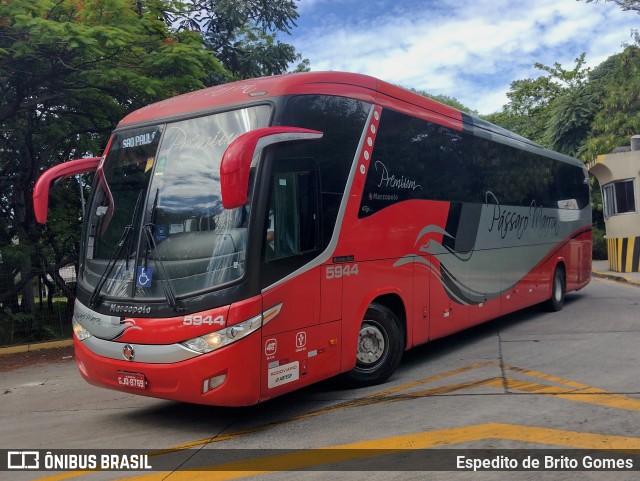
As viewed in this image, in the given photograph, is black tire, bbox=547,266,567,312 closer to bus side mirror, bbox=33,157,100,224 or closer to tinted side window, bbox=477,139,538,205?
tinted side window, bbox=477,139,538,205

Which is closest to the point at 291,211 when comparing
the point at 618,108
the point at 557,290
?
the point at 557,290

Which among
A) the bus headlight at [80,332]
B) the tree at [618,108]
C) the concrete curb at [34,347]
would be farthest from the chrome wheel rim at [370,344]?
the tree at [618,108]

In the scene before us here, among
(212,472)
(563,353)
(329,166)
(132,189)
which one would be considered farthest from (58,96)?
(563,353)

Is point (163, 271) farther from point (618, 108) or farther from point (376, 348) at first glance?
point (618, 108)

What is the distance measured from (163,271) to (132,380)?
3.54 feet

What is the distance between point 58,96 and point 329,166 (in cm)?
810

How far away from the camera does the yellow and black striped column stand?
67.2 ft

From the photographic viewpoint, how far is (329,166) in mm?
6230

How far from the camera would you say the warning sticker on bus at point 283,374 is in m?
5.43

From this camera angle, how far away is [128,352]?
17.9ft

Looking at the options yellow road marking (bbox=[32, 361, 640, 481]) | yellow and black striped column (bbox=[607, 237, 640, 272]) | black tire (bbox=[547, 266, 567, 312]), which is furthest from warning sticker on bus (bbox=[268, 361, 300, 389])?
yellow and black striped column (bbox=[607, 237, 640, 272])

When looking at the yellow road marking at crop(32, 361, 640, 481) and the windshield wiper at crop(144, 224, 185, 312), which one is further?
the windshield wiper at crop(144, 224, 185, 312)

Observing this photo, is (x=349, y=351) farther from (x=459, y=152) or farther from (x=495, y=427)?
(x=459, y=152)

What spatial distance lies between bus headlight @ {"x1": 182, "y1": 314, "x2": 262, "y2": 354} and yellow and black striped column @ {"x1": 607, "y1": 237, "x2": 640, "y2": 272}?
19309mm
